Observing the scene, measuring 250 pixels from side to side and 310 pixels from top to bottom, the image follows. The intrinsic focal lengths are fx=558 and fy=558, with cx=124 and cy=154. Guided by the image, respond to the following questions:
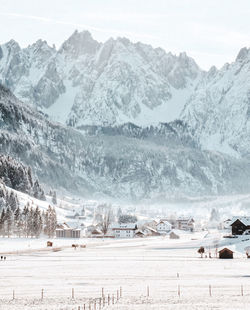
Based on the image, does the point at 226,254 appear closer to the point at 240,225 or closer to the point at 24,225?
the point at 240,225

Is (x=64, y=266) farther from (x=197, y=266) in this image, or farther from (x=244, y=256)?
(x=244, y=256)

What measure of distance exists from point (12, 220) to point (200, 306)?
15341cm

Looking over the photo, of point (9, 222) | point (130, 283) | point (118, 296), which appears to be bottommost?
point (118, 296)

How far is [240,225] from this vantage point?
150 metres

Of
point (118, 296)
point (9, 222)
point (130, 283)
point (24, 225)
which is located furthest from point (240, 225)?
point (118, 296)

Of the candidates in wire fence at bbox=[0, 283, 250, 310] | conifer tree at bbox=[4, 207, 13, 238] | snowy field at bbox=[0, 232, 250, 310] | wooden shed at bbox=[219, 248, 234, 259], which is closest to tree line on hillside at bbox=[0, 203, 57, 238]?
conifer tree at bbox=[4, 207, 13, 238]

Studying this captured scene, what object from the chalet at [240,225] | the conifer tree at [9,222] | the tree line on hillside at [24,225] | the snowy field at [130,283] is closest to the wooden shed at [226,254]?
the snowy field at [130,283]

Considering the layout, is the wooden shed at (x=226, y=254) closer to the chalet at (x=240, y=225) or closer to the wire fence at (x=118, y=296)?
the wire fence at (x=118, y=296)

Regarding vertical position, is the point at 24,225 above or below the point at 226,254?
above

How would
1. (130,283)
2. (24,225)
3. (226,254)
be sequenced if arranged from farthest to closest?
(24,225), (226,254), (130,283)

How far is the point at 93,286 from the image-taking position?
2251 inches

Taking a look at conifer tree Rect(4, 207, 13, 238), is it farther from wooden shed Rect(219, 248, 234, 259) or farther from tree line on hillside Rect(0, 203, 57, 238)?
wooden shed Rect(219, 248, 234, 259)

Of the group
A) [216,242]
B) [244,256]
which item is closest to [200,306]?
[244,256]

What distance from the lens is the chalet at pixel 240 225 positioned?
5866 inches
